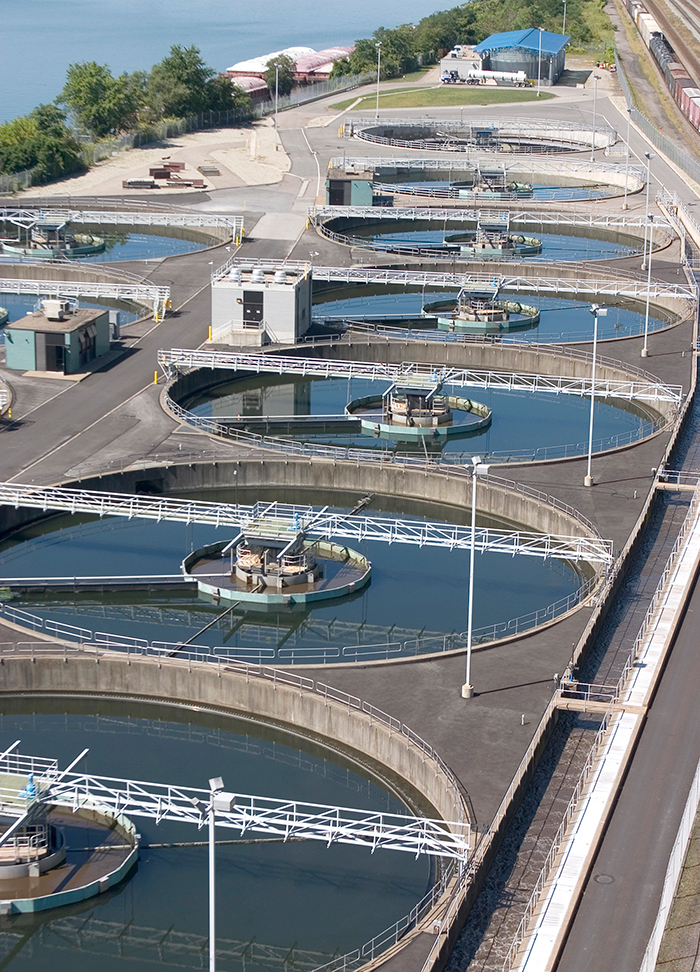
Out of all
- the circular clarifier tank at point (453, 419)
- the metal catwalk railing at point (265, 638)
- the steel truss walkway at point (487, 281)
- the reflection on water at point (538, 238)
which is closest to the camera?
the metal catwalk railing at point (265, 638)

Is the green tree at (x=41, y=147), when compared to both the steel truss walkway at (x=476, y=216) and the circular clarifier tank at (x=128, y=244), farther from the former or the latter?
the steel truss walkway at (x=476, y=216)

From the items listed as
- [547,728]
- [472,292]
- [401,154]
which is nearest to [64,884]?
[547,728]

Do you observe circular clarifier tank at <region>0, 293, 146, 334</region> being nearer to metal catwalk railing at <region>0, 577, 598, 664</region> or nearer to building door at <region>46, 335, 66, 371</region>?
building door at <region>46, 335, 66, 371</region>

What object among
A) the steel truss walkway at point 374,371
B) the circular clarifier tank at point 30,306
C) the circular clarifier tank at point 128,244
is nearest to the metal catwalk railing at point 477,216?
the circular clarifier tank at point 128,244

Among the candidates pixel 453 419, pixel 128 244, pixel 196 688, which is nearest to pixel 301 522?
pixel 196 688

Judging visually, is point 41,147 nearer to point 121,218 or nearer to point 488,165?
point 121,218

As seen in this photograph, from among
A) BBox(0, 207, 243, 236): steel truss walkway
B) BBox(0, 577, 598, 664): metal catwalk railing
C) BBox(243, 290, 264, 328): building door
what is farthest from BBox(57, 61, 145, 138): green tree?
BBox(0, 577, 598, 664): metal catwalk railing
